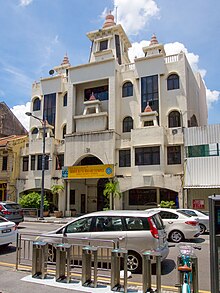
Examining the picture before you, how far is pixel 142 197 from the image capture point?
91.8 feet

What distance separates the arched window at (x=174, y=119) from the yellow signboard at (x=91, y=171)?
23.3ft

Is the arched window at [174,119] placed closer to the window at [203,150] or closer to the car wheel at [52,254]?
the window at [203,150]

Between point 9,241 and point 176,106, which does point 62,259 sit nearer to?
point 9,241

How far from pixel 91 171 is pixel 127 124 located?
6396mm

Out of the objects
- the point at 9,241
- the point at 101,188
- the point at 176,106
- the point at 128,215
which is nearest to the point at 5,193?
the point at 101,188

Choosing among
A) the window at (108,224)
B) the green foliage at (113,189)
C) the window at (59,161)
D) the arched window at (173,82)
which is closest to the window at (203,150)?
the green foliage at (113,189)

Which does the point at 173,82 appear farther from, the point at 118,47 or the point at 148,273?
the point at 148,273

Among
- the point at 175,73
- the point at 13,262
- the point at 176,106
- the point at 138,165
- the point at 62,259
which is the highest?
the point at 175,73

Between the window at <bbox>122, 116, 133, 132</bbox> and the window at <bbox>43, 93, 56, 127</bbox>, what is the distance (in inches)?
356

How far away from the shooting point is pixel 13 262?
8.50m

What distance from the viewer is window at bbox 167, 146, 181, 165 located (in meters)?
25.9

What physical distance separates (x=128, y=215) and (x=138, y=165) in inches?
734

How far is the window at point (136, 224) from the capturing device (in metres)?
7.60

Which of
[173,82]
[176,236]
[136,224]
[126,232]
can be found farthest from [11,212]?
[173,82]
